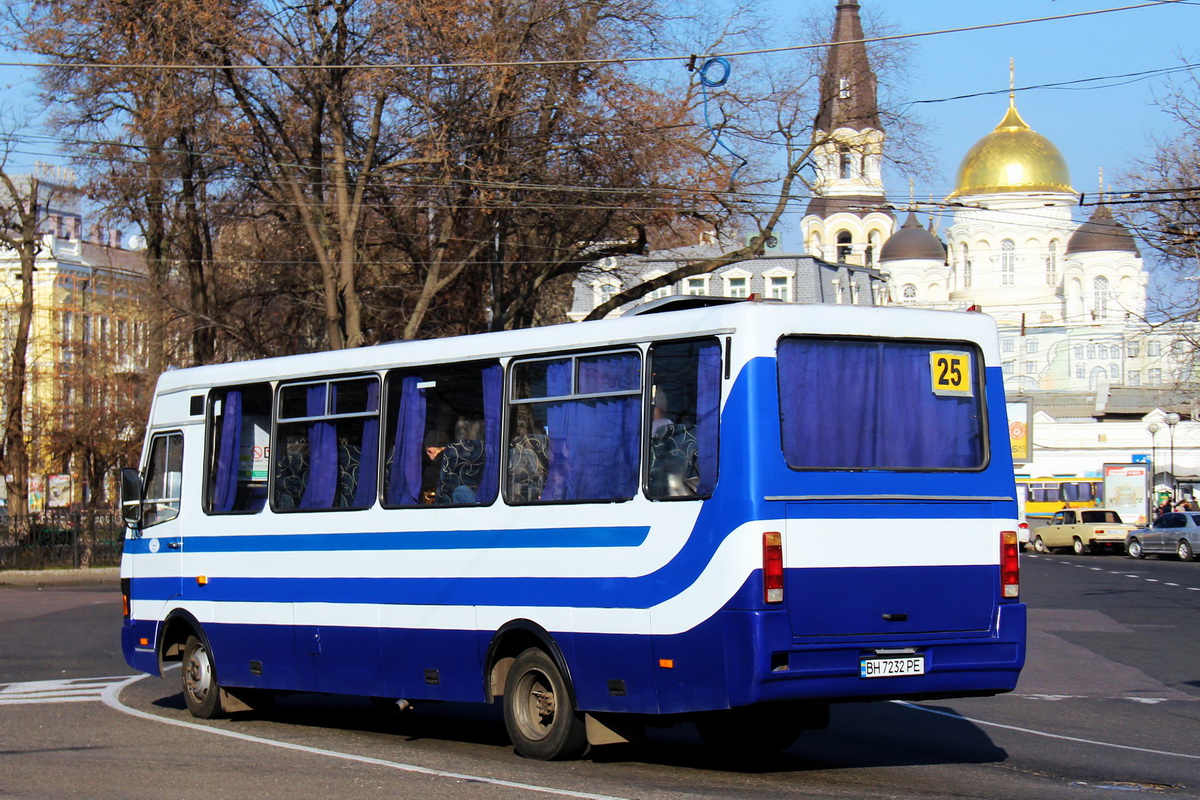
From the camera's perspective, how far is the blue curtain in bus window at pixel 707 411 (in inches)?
360

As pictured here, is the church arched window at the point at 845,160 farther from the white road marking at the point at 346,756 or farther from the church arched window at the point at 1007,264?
the church arched window at the point at 1007,264

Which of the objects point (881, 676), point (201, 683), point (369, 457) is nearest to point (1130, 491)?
point (201, 683)

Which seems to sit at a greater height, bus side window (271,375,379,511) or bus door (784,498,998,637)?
bus side window (271,375,379,511)

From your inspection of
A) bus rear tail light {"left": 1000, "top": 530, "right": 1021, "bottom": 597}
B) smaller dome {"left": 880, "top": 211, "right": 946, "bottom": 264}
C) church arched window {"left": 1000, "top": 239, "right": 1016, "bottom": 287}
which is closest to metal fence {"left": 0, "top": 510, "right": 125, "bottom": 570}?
bus rear tail light {"left": 1000, "top": 530, "right": 1021, "bottom": 597}

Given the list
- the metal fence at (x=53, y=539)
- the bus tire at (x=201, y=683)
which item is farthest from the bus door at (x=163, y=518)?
the metal fence at (x=53, y=539)

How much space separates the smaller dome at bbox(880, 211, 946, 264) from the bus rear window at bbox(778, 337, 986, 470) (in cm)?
14702

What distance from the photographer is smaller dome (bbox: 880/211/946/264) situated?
15525 cm

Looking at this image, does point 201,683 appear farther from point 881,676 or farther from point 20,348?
point 20,348

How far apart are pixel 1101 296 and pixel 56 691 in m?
131

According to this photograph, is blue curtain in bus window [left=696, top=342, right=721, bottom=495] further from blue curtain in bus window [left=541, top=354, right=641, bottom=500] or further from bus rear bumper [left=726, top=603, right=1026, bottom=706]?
bus rear bumper [left=726, top=603, right=1026, bottom=706]

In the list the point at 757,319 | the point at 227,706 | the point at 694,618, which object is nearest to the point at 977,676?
the point at 694,618

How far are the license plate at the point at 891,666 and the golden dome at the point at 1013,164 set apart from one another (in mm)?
125398

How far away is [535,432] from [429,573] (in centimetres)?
137

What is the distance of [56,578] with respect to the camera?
36.2 meters
